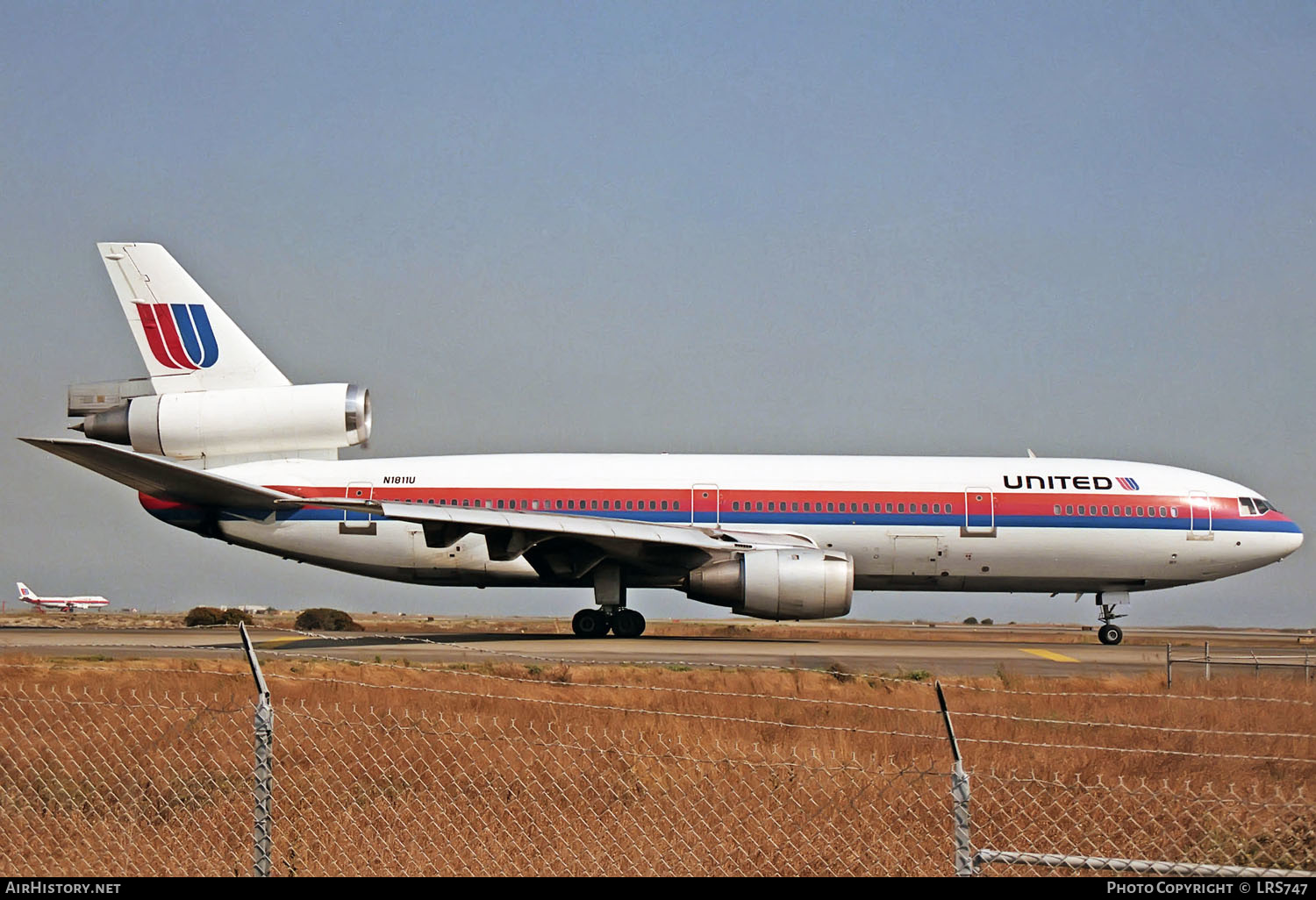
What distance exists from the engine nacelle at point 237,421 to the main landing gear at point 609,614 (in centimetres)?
591

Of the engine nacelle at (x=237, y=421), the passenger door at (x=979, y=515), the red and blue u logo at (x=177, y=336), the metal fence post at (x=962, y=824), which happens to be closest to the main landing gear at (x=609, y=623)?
Answer: the engine nacelle at (x=237, y=421)

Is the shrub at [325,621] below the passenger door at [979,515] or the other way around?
below

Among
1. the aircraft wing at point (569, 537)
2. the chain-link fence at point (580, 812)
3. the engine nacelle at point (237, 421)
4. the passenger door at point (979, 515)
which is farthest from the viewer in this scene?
the passenger door at point (979, 515)

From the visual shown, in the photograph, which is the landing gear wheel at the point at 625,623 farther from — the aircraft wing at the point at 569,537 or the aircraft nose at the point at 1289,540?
the aircraft nose at the point at 1289,540

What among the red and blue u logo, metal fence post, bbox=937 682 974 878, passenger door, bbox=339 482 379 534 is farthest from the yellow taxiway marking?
the red and blue u logo

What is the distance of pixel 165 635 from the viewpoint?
2600cm

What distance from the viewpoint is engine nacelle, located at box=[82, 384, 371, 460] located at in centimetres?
2550

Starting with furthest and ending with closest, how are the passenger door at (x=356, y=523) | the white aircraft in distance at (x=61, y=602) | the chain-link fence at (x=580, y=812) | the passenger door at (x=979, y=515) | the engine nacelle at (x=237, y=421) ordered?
the white aircraft in distance at (x=61, y=602) < the passenger door at (x=979, y=515) < the engine nacelle at (x=237, y=421) < the passenger door at (x=356, y=523) < the chain-link fence at (x=580, y=812)

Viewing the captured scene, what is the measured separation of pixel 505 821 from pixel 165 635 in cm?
1953

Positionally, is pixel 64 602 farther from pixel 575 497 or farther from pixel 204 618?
pixel 575 497

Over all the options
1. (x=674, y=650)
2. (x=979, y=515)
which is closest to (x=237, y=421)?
(x=674, y=650)

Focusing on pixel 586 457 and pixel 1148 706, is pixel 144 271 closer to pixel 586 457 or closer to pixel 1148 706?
pixel 586 457

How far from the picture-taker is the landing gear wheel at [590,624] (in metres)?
25.6

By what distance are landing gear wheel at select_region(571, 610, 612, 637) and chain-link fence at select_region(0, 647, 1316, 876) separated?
1389 centimetres
